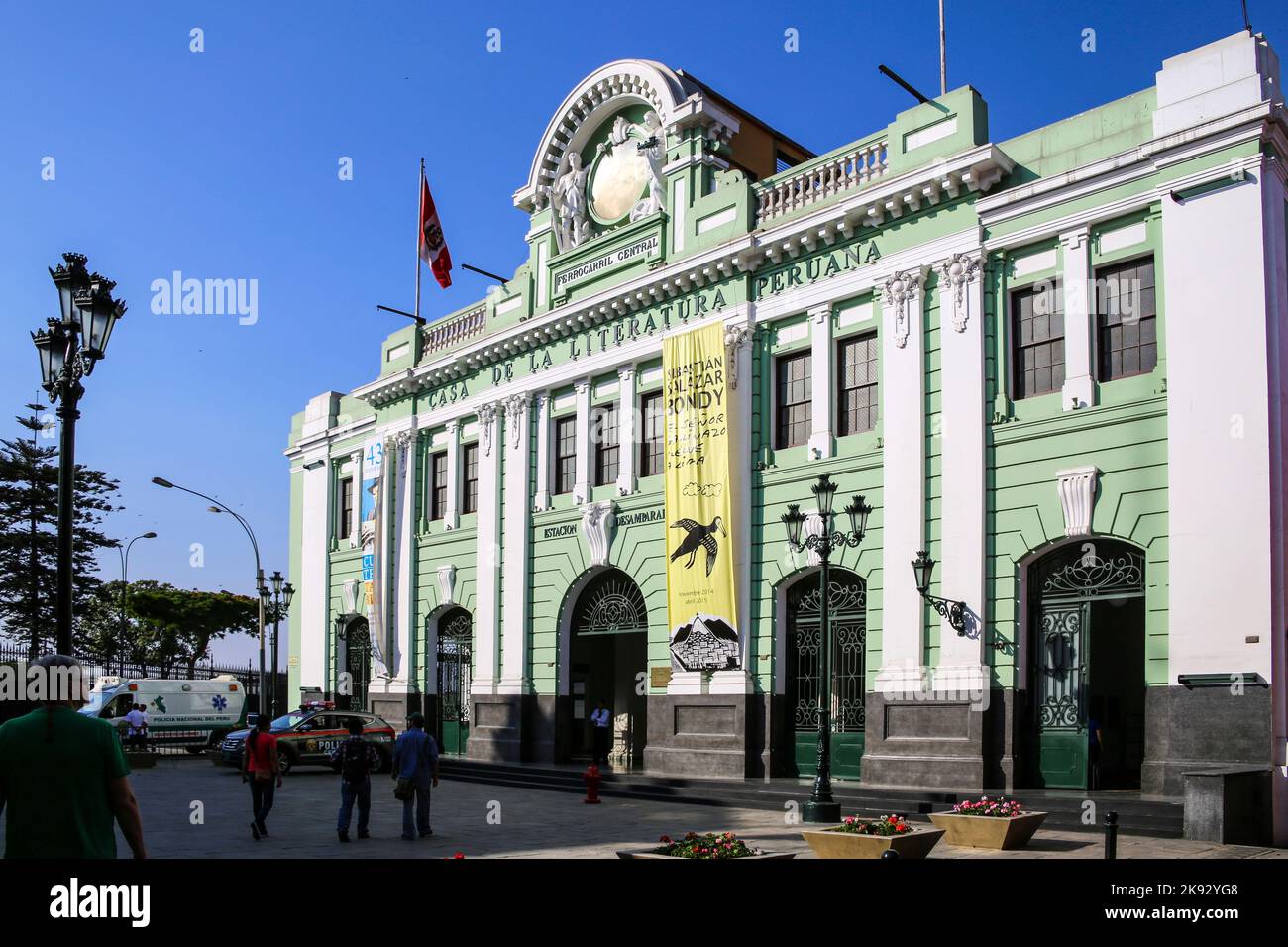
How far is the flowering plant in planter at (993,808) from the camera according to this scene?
47.5 feet

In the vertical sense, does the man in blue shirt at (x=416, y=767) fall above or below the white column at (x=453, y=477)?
below

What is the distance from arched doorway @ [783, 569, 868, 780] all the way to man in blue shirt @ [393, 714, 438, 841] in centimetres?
841

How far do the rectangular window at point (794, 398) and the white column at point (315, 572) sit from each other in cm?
1960

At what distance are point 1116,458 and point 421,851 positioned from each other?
39.3ft

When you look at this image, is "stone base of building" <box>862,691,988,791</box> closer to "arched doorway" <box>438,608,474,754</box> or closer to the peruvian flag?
"arched doorway" <box>438,608,474,754</box>

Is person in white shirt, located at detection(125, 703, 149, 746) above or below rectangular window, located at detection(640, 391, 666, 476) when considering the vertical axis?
below

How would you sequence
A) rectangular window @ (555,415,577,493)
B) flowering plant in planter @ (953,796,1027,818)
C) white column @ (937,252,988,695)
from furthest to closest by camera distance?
rectangular window @ (555,415,577,493) → white column @ (937,252,988,695) → flowering plant in planter @ (953,796,1027,818)

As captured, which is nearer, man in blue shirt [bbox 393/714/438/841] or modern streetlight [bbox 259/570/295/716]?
man in blue shirt [bbox 393/714/438/841]

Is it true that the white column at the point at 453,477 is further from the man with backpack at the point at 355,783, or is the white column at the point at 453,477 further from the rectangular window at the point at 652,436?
the man with backpack at the point at 355,783

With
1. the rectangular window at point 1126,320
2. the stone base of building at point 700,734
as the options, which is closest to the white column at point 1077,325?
the rectangular window at point 1126,320

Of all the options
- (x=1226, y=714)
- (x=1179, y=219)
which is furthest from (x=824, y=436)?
(x=1226, y=714)

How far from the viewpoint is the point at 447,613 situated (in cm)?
3406

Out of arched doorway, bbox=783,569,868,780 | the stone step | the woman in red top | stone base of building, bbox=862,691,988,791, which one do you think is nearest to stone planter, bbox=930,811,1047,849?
the stone step

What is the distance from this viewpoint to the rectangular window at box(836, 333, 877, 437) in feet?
75.3
